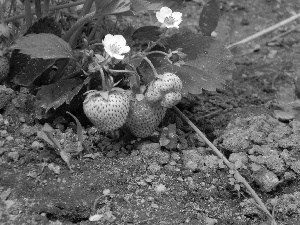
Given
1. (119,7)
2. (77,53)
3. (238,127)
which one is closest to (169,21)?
(119,7)

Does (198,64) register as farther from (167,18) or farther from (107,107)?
(107,107)

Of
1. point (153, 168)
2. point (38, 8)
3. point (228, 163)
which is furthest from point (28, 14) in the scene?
point (228, 163)

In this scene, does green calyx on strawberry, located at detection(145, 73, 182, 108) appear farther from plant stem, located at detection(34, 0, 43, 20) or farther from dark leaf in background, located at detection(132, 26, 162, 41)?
plant stem, located at detection(34, 0, 43, 20)

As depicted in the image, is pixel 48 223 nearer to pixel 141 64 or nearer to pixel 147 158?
pixel 147 158

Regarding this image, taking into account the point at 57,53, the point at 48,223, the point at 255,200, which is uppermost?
the point at 57,53

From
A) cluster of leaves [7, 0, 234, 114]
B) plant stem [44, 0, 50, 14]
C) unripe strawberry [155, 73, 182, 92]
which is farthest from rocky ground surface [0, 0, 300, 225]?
plant stem [44, 0, 50, 14]

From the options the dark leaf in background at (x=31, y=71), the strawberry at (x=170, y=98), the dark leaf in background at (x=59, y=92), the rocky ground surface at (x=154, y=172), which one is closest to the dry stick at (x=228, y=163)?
the rocky ground surface at (x=154, y=172)

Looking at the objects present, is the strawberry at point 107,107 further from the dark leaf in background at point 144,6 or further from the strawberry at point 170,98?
the dark leaf in background at point 144,6
